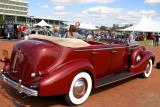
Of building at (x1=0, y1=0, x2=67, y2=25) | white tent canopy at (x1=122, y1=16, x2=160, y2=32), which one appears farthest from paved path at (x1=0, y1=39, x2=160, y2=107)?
building at (x1=0, y1=0, x2=67, y2=25)

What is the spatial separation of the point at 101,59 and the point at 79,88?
95 centimetres

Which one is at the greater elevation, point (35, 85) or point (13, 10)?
point (13, 10)

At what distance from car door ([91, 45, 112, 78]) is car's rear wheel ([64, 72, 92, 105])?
1.63 ft

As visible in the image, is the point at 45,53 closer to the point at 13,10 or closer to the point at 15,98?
the point at 15,98

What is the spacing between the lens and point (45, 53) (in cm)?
309

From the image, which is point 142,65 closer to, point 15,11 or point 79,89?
point 79,89

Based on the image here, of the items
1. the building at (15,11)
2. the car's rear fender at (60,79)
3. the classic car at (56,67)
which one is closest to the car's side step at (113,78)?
the classic car at (56,67)

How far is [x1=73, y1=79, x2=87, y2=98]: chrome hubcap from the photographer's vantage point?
3283 mm

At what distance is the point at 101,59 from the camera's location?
3967 millimetres

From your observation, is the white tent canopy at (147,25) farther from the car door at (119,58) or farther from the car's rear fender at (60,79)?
the car's rear fender at (60,79)

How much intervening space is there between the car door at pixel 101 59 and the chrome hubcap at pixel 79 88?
1.87ft

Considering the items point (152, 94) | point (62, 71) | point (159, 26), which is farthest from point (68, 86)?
point (159, 26)

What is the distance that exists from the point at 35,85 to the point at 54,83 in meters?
0.31

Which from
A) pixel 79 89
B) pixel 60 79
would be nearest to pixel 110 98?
pixel 79 89
